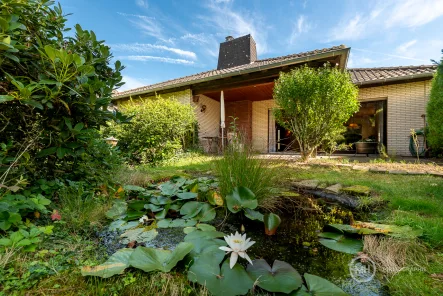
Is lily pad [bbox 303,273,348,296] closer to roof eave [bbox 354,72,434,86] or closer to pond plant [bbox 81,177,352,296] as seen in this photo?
pond plant [bbox 81,177,352,296]

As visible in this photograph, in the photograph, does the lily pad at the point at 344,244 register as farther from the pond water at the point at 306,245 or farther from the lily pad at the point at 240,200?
the lily pad at the point at 240,200

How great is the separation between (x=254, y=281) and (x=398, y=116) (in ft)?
25.5

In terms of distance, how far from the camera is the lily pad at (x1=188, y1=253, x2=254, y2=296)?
2.54ft

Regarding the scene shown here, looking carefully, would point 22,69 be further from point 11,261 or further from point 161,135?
point 161,135

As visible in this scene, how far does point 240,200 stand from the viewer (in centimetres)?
154

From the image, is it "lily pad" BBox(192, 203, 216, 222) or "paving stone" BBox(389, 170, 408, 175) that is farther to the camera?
"paving stone" BBox(389, 170, 408, 175)

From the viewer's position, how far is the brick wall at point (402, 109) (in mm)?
6066

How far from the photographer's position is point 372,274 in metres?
0.99

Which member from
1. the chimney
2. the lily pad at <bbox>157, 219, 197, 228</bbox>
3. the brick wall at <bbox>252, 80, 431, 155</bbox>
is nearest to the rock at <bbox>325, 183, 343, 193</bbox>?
the lily pad at <bbox>157, 219, 197, 228</bbox>

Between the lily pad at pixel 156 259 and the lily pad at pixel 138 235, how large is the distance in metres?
0.35

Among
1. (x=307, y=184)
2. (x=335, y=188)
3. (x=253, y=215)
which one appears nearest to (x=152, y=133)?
(x=307, y=184)

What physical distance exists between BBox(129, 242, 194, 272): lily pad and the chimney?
1018 cm

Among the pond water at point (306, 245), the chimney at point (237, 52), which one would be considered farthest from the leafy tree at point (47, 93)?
the chimney at point (237, 52)

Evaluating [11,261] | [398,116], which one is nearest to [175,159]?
[11,261]
